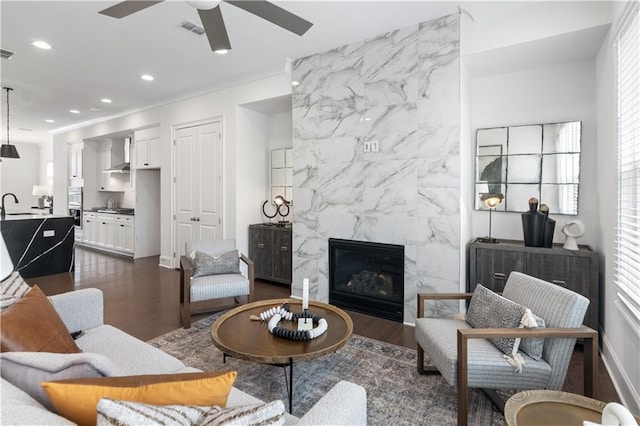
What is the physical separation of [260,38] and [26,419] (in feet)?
12.3

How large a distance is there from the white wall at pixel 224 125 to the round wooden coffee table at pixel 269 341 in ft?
9.07

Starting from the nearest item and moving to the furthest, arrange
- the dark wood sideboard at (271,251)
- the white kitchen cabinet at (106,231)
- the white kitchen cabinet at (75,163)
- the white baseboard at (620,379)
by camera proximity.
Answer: the white baseboard at (620,379)
the dark wood sideboard at (271,251)
the white kitchen cabinet at (106,231)
the white kitchen cabinet at (75,163)

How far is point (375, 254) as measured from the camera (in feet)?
12.2

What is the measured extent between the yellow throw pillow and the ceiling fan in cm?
205

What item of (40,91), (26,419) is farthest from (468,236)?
(40,91)

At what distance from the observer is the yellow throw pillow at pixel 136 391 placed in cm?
91

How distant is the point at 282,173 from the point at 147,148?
3054 millimetres

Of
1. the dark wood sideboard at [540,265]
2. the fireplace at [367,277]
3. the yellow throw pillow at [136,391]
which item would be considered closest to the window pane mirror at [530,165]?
the dark wood sideboard at [540,265]

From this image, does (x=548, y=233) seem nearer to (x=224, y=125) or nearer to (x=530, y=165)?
(x=530, y=165)

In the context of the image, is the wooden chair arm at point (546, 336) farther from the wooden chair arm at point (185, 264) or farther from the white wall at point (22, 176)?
the white wall at point (22, 176)

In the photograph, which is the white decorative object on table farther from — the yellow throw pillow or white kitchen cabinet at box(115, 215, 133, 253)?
white kitchen cabinet at box(115, 215, 133, 253)

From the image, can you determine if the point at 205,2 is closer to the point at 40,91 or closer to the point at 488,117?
the point at 488,117

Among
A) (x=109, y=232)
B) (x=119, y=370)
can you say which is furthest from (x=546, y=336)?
(x=109, y=232)

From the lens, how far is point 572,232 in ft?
10.1
